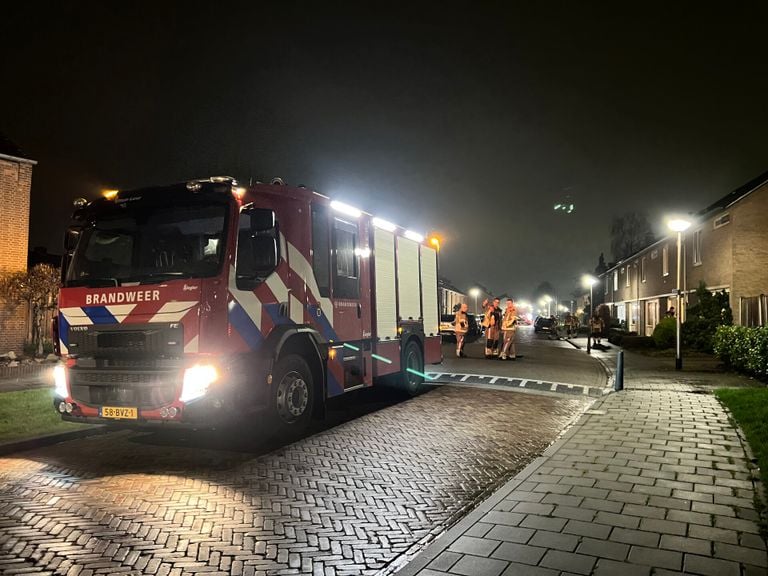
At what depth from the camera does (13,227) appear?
18250 millimetres

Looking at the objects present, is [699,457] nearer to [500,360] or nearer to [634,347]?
[500,360]

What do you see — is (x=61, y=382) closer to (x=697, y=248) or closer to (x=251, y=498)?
(x=251, y=498)

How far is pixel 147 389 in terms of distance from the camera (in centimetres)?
617

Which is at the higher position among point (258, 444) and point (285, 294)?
point (285, 294)

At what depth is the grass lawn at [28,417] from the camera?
748 cm

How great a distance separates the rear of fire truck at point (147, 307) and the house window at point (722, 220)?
2114 centimetres

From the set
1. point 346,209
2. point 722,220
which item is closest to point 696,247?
point 722,220

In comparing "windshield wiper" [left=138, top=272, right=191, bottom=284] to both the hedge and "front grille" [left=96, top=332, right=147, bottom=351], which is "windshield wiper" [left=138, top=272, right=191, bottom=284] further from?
the hedge

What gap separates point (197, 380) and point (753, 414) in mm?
7397

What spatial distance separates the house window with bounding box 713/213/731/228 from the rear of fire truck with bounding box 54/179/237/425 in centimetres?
2114

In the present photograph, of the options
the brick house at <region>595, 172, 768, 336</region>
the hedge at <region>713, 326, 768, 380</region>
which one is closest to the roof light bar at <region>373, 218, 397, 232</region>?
the hedge at <region>713, 326, 768, 380</region>

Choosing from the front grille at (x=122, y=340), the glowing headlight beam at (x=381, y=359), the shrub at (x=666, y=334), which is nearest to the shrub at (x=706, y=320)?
the shrub at (x=666, y=334)

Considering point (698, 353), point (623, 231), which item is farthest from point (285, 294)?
point (623, 231)

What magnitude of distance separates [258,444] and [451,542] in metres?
3.74
